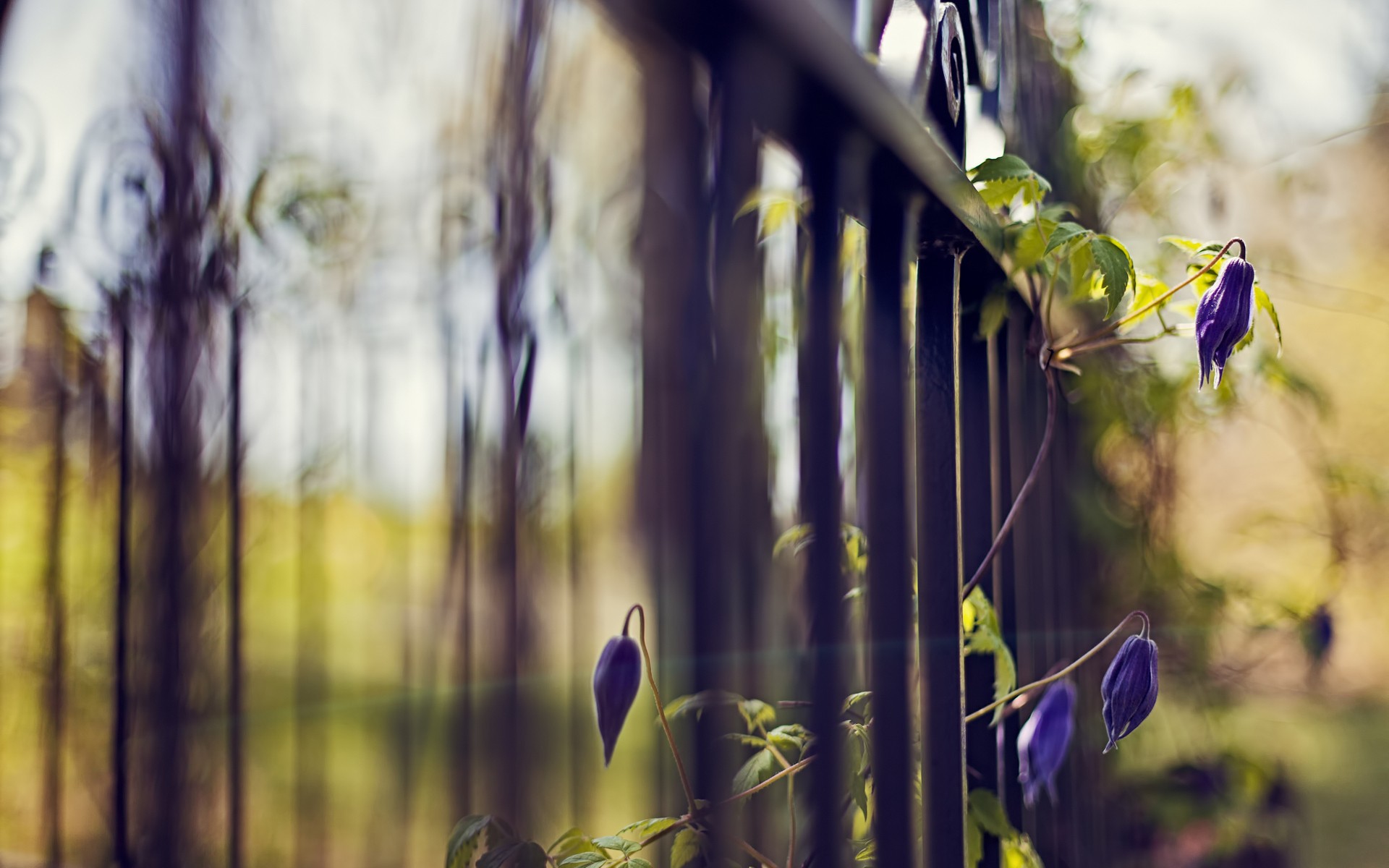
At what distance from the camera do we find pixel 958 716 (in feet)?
1.84

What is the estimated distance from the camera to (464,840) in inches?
19.4

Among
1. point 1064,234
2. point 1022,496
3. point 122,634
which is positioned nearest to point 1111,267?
point 1064,234

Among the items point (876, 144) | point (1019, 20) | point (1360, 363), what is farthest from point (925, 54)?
point (1360, 363)

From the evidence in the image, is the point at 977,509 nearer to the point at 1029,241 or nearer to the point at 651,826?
the point at 1029,241

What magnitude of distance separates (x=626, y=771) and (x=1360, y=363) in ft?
7.34

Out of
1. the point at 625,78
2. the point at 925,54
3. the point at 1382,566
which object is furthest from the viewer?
the point at 1382,566

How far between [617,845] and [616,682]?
102 mm

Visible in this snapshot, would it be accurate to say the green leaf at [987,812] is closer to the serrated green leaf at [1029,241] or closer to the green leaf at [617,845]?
the green leaf at [617,845]

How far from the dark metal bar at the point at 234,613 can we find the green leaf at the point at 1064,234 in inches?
20.9

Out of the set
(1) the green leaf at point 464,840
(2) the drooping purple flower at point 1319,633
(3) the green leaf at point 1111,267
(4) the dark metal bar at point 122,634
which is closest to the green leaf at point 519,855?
(1) the green leaf at point 464,840

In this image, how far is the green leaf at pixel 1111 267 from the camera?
57 cm

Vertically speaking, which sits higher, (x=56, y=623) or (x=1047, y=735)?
(x=56, y=623)

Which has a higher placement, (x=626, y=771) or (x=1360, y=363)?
(x=1360, y=363)

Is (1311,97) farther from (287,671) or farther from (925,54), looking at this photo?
(287,671)
